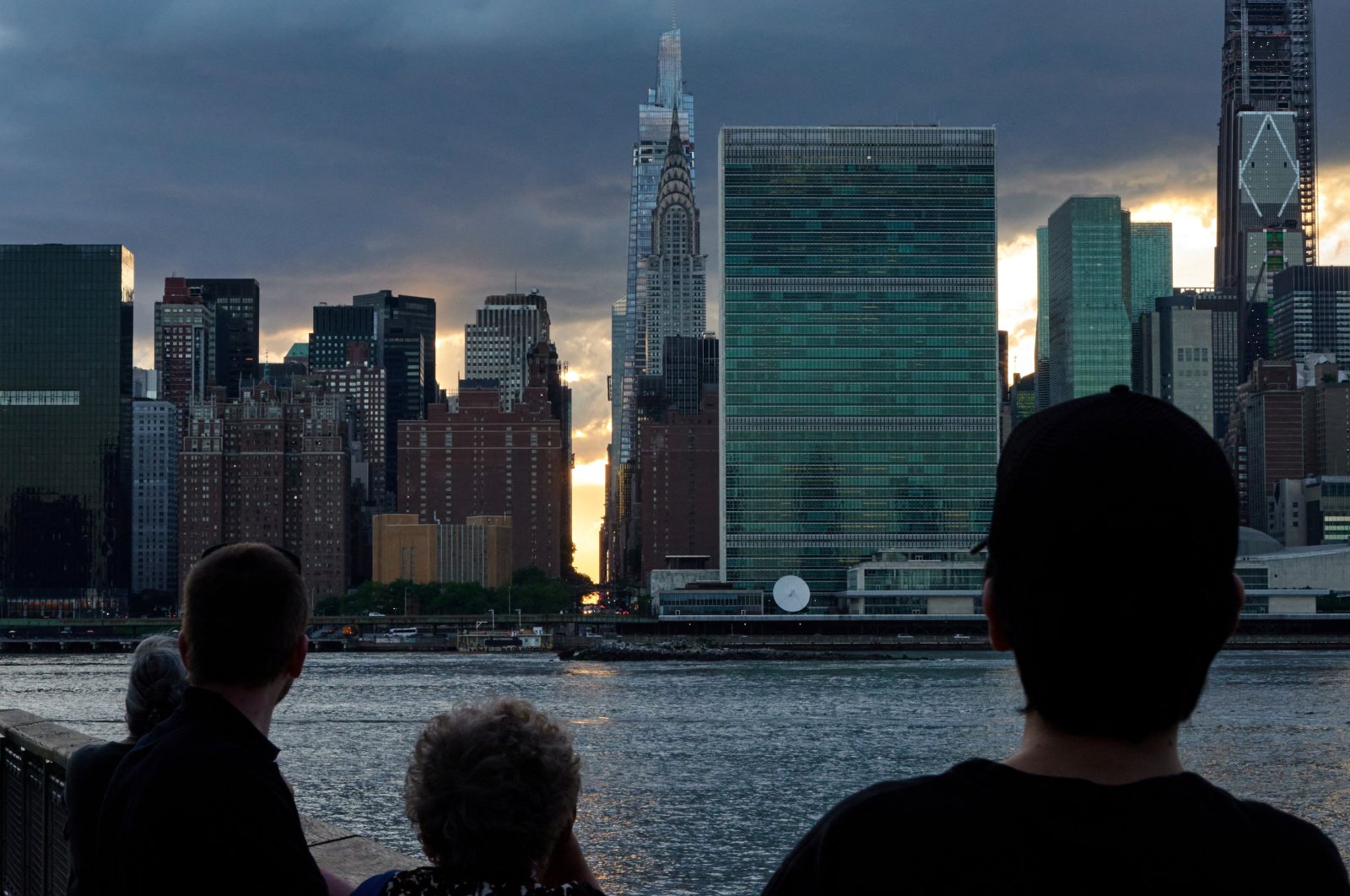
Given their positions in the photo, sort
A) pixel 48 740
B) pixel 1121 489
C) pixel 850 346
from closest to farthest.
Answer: pixel 1121 489, pixel 48 740, pixel 850 346

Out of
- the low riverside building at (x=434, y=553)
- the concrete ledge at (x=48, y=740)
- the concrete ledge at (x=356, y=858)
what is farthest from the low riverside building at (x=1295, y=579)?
the concrete ledge at (x=356, y=858)

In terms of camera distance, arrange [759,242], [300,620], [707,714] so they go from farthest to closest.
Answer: [759,242] < [707,714] < [300,620]

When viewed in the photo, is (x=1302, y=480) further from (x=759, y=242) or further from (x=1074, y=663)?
(x=1074, y=663)

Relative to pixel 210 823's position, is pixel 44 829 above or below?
below

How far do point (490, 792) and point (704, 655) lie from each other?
119877 mm

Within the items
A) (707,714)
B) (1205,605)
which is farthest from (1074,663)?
(707,714)

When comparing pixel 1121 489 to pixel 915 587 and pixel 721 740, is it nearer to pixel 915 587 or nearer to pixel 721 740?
pixel 721 740

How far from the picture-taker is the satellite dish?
142 meters

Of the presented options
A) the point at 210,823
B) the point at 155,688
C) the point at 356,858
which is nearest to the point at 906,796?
the point at 210,823

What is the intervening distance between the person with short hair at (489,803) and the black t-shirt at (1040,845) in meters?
1.73

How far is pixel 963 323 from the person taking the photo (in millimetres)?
157875

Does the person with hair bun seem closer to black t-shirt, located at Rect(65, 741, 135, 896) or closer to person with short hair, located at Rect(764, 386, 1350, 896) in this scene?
black t-shirt, located at Rect(65, 741, 135, 896)

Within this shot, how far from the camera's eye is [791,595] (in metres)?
142

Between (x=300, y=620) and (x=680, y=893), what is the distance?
2204 cm
